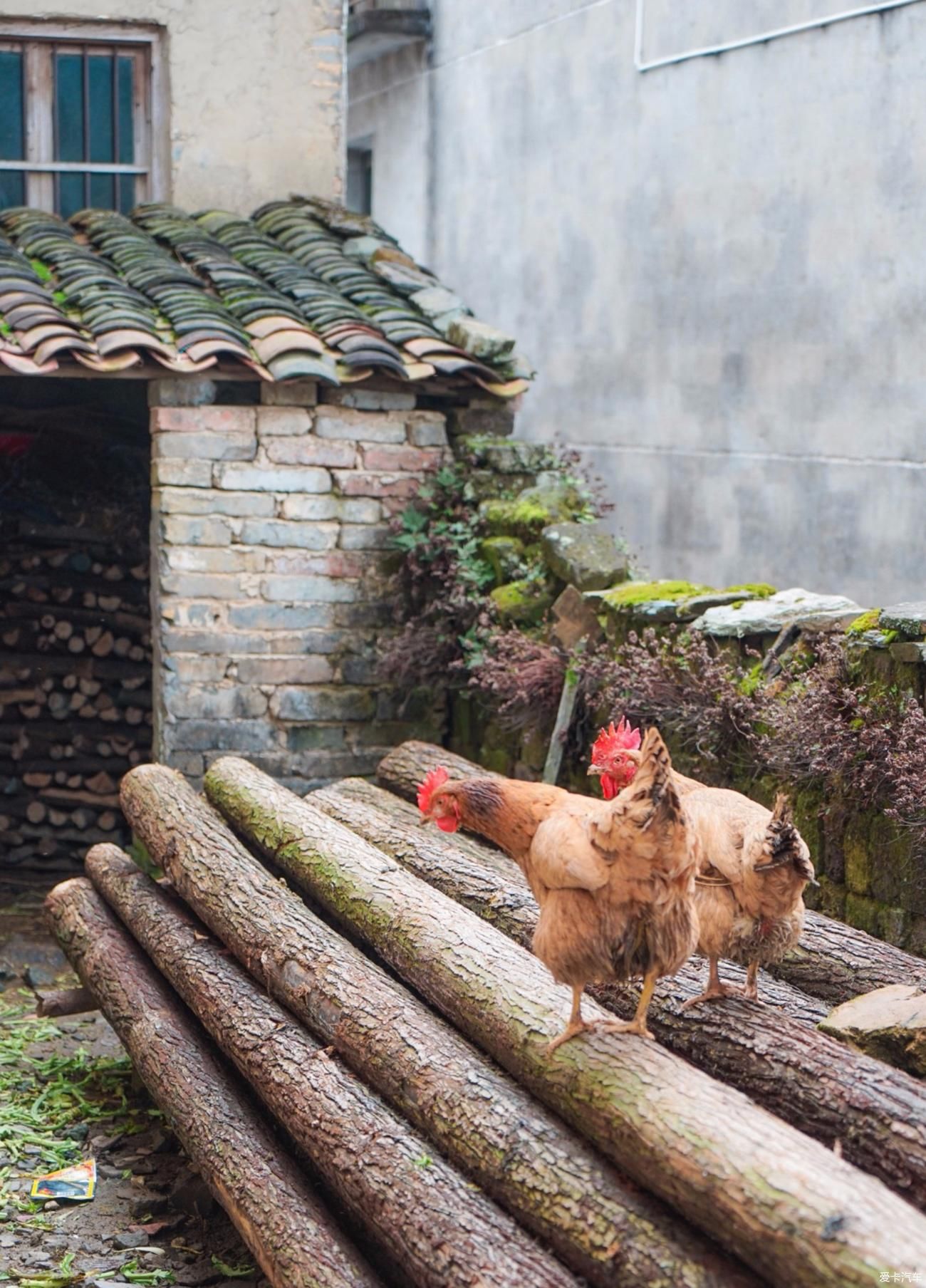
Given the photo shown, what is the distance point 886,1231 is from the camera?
2592mm

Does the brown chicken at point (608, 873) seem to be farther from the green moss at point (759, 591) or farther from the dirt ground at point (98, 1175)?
the green moss at point (759, 591)

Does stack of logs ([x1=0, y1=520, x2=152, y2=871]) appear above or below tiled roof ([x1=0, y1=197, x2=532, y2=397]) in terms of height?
below

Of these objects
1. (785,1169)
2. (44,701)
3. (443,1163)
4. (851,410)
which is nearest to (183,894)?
(443,1163)

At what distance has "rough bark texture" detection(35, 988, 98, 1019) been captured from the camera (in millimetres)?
5934

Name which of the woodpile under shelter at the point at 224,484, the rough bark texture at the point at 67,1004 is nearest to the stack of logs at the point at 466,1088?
the rough bark texture at the point at 67,1004

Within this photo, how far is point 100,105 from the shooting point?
8.91 m

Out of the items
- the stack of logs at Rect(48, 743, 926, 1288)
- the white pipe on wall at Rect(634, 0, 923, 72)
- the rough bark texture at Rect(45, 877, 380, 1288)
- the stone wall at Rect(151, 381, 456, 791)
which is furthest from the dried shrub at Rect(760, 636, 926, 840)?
the white pipe on wall at Rect(634, 0, 923, 72)

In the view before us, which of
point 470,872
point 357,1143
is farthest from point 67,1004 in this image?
point 357,1143

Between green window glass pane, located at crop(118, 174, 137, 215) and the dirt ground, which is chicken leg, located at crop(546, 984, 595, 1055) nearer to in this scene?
the dirt ground

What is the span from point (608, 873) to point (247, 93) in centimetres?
720

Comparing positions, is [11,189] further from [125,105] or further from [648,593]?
[648,593]

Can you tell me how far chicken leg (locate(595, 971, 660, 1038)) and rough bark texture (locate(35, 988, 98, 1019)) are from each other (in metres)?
3.14

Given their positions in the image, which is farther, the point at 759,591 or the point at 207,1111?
the point at 759,591

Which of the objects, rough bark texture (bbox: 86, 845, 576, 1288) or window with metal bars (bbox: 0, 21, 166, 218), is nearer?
rough bark texture (bbox: 86, 845, 576, 1288)
